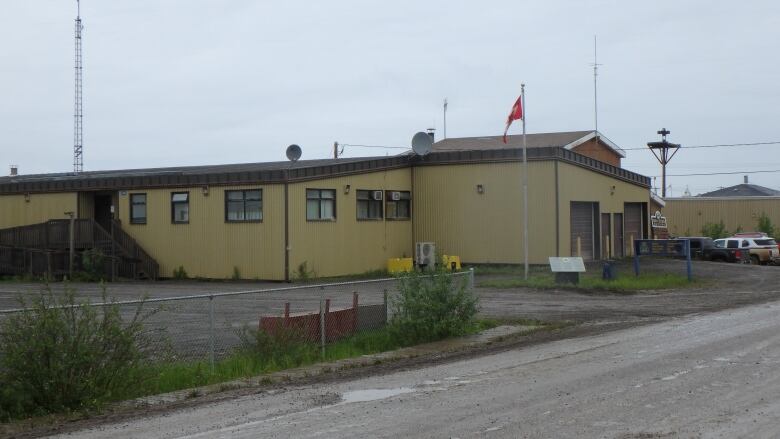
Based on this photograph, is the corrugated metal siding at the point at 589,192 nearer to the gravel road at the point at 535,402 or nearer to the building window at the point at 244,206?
the building window at the point at 244,206

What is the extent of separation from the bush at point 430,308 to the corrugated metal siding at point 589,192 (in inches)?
814

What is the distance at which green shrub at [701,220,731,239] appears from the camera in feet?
187

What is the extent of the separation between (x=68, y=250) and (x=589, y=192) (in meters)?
22.5

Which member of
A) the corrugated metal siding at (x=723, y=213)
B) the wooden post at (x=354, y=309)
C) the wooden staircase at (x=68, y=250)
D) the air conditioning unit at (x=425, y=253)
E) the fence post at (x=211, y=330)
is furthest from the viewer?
the corrugated metal siding at (x=723, y=213)

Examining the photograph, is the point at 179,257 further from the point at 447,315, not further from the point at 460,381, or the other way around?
the point at 460,381

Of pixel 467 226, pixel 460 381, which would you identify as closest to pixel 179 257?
pixel 467 226

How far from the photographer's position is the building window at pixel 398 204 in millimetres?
39250

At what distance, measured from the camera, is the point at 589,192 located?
40000 mm

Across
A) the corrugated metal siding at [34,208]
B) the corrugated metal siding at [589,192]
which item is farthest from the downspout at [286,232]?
the corrugated metal siding at [589,192]

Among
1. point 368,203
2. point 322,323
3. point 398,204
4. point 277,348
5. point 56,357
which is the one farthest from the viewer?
point 398,204

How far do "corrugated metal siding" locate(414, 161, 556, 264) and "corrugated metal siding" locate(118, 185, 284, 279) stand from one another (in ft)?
27.3

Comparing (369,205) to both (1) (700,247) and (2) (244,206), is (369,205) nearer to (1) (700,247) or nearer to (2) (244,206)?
(2) (244,206)

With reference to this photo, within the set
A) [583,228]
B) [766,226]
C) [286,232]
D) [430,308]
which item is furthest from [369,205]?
[766,226]

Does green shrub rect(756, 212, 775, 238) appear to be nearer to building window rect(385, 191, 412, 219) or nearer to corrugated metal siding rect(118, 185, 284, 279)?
building window rect(385, 191, 412, 219)
